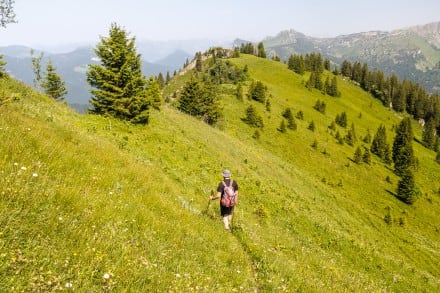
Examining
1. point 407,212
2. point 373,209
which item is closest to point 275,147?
point 373,209

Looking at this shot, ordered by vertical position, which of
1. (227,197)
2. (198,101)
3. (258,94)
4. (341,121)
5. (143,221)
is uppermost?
(143,221)

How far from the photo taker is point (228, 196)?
12.1 meters

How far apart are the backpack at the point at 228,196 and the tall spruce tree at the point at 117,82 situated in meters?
14.7

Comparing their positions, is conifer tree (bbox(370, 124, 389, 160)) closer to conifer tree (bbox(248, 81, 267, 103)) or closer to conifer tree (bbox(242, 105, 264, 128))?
conifer tree (bbox(248, 81, 267, 103))

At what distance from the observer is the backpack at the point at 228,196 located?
12.0 metres

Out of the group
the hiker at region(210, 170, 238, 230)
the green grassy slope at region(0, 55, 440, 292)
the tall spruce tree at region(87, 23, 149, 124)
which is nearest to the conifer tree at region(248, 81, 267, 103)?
the green grassy slope at region(0, 55, 440, 292)

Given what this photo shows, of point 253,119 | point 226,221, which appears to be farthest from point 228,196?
point 253,119

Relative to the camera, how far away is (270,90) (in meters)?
98.8

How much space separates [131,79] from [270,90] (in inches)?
3079

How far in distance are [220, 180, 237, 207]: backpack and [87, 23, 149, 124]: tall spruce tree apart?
14704 mm

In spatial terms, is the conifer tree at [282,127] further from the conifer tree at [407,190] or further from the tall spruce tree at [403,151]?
the tall spruce tree at [403,151]

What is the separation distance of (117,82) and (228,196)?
54.8ft

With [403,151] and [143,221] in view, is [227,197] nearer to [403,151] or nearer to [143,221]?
[143,221]

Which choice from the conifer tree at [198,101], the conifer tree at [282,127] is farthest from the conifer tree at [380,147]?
the conifer tree at [198,101]
